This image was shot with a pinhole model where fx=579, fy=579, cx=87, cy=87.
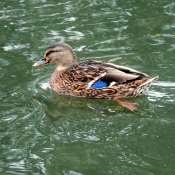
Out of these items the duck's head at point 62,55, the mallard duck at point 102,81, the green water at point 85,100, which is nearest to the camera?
the green water at point 85,100

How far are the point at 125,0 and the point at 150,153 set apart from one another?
24.7 feet

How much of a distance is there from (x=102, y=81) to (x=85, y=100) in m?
0.38

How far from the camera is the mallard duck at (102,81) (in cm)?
850

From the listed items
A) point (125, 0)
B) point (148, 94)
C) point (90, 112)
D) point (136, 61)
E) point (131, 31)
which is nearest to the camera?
point (90, 112)

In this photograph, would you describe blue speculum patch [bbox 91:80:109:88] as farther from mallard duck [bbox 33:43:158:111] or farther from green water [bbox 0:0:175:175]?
green water [bbox 0:0:175:175]

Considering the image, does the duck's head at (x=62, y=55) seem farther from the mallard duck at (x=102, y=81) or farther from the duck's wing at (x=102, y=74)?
the duck's wing at (x=102, y=74)

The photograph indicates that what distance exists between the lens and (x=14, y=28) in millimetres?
12047

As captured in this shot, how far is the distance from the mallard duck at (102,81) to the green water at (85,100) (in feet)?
0.45

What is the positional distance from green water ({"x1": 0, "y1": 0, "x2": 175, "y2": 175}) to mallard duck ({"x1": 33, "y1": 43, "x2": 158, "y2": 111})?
138 mm

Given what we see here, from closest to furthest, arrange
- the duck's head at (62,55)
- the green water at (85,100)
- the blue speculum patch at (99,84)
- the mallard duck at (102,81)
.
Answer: the green water at (85,100) < the mallard duck at (102,81) < the blue speculum patch at (99,84) < the duck's head at (62,55)

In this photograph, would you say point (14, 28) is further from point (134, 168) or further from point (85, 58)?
point (134, 168)

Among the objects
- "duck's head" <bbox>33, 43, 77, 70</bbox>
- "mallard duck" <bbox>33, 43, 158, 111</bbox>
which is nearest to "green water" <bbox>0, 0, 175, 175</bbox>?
"mallard duck" <bbox>33, 43, 158, 111</bbox>

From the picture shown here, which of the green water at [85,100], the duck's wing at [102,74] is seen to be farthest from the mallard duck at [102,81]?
the green water at [85,100]

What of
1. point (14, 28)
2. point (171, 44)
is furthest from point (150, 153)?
point (14, 28)
